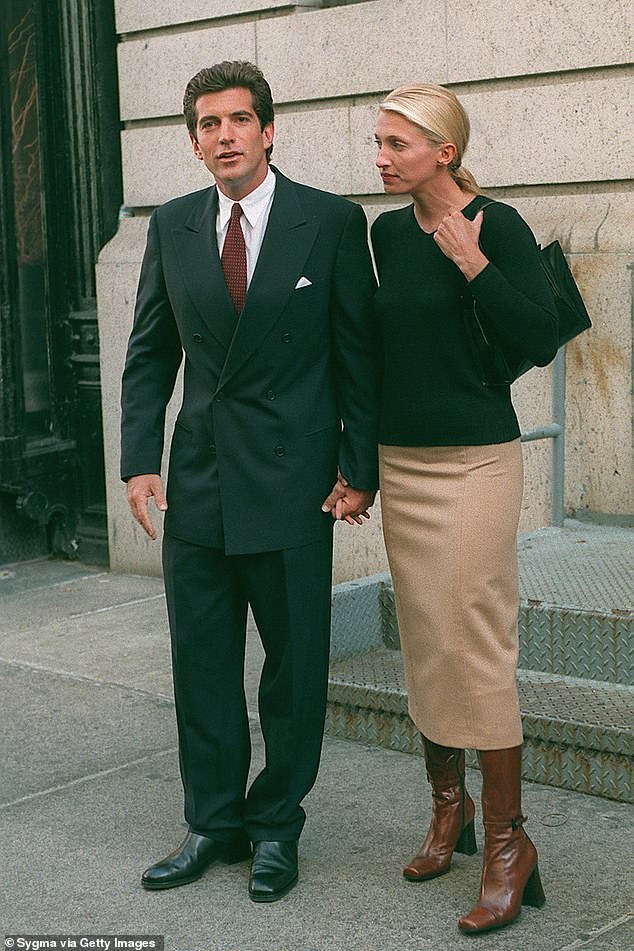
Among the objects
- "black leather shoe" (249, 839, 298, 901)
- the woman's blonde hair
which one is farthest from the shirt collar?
"black leather shoe" (249, 839, 298, 901)

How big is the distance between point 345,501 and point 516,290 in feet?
2.39

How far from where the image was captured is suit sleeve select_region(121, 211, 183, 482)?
12.8 ft

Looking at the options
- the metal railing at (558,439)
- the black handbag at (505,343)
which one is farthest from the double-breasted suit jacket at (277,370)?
the metal railing at (558,439)

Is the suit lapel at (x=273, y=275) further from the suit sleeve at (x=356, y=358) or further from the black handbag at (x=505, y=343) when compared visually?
the black handbag at (x=505, y=343)

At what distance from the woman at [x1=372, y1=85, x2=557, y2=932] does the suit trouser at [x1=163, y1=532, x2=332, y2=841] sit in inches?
13.0

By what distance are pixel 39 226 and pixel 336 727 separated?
4281 millimetres

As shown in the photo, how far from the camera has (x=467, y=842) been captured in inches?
154

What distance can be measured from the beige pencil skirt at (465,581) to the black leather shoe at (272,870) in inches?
21.8

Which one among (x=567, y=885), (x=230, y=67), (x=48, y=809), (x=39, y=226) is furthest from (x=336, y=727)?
(x=39, y=226)

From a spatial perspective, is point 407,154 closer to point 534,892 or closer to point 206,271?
point 206,271

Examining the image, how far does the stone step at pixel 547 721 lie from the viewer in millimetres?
4324

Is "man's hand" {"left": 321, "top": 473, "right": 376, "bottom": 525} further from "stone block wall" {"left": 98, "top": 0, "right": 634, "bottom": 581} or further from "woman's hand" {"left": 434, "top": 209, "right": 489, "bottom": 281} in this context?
"stone block wall" {"left": 98, "top": 0, "right": 634, "bottom": 581}

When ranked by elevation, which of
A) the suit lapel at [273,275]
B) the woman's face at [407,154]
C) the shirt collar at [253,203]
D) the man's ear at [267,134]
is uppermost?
the man's ear at [267,134]

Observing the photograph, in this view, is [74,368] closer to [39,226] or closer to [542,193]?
[39,226]
